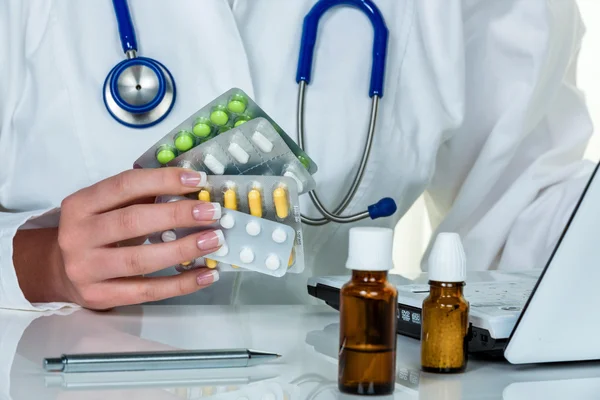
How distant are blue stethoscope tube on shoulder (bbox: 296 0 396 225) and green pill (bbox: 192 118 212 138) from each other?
1.14 feet

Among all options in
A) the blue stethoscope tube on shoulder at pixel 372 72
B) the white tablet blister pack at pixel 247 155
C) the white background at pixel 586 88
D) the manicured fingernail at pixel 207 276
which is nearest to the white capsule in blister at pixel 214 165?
the white tablet blister pack at pixel 247 155

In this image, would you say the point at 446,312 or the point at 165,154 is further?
the point at 165,154

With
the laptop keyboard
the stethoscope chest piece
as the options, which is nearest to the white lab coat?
the stethoscope chest piece

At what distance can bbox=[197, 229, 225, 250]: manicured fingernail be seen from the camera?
27.5 inches

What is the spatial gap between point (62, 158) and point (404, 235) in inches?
49.3

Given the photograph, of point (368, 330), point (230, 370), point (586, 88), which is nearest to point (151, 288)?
point (230, 370)

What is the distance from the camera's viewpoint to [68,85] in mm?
1028

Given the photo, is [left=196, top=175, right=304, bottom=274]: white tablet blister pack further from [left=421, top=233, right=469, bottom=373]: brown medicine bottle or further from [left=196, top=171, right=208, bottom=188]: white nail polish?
[left=421, top=233, right=469, bottom=373]: brown medicine bottle

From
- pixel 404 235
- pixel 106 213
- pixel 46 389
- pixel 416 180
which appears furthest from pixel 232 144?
pixel 404 235

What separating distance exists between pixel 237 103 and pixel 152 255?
171 millimetres

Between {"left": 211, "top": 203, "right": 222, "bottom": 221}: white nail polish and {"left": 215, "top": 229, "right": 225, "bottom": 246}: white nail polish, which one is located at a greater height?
{"left": 211, "top": 203, "right": 222, "bottom": 221}: white nail polish

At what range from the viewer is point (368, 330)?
513 mm

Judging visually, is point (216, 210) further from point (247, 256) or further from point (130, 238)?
point (130, 238)

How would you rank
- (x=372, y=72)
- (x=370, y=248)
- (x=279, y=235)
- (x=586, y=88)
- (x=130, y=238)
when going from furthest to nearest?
1. (x=586, y=88)
2. (x=372, y=72)
3. (x=130, y=238)
4. (x=279, y=235)
5. (x=370, y=248)
